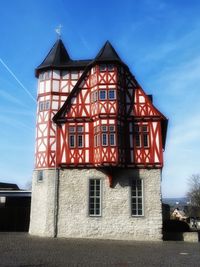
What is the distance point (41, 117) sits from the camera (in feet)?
81.5

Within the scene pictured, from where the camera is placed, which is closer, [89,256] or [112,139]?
[89,256]

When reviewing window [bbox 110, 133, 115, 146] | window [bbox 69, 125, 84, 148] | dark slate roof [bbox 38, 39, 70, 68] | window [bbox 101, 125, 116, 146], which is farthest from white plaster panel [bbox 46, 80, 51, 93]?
window [bbox 110, 133, 115, 146]

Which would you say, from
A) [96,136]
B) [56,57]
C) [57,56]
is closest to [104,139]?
[96,136]

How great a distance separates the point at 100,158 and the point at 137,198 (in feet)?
11.5

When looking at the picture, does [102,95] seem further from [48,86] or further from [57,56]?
[57,56]

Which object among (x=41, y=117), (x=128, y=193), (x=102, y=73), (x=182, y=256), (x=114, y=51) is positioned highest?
(x=114, y=51)

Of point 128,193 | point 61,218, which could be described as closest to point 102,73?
point 128,193

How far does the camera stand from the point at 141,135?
23250mm

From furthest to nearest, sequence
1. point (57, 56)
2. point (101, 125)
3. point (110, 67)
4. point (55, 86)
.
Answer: point (57, 56) → point (55, 86) → point (110, 67) → point (101, 125)

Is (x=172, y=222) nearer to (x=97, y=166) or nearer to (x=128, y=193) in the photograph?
(x=128, y=193)

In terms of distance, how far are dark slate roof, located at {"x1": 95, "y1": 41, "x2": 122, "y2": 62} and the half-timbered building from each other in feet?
0.22

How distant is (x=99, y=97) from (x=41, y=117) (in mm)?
4641

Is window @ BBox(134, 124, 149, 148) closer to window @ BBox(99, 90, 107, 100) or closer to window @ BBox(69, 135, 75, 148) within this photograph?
window @ BBox(99, 90, 107, 100)

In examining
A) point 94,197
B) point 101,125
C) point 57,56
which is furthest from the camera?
point 57,56
